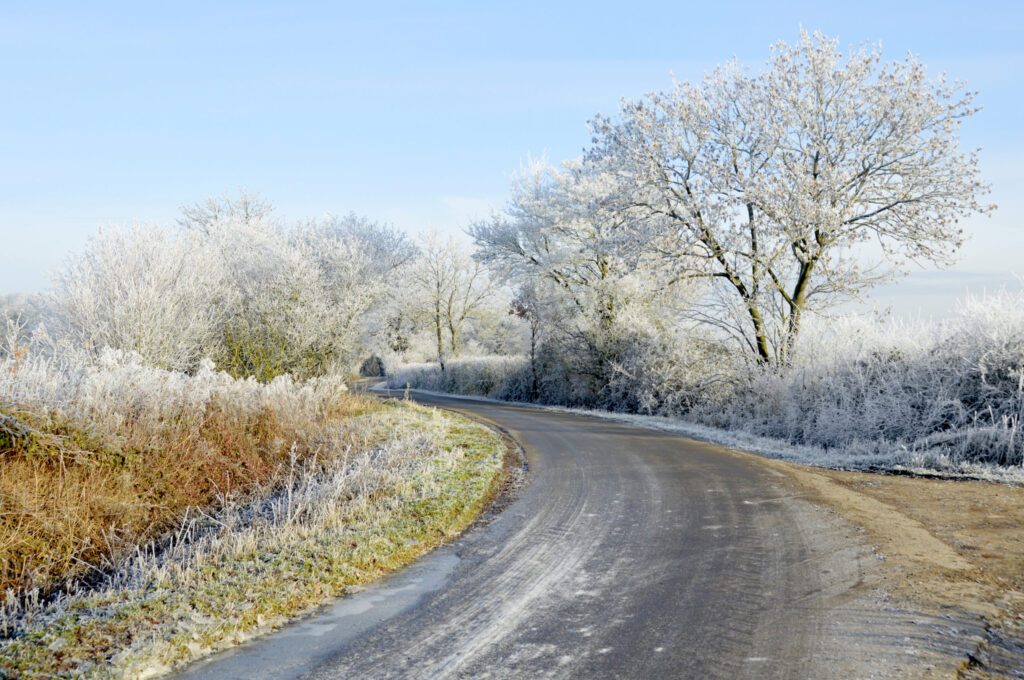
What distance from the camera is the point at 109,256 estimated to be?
17.6 m

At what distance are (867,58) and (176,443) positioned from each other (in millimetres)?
19302

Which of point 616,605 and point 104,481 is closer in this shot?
point 616,605

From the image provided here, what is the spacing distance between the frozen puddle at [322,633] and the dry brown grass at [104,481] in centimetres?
306

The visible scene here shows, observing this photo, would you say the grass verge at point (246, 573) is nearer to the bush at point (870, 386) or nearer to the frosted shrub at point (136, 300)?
the bush at point (870, 386)

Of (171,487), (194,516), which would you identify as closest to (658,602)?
(194,516)

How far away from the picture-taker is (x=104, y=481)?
320 inches

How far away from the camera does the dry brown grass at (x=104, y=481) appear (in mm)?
6980

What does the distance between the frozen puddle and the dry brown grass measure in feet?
10.0

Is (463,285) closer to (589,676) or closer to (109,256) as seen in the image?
(109,256)

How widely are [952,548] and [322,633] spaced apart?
575cm

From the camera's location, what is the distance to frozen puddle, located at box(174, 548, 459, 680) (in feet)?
13.7

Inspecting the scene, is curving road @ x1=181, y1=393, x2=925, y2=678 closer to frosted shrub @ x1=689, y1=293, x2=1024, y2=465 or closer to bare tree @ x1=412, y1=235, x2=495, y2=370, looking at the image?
frosted shrub @ x1=689, y1=293, x2=1024, y2=465

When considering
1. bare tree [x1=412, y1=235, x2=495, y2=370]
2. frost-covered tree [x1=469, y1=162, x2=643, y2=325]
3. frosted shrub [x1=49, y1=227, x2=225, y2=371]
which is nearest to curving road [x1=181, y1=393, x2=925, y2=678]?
frosted shrub [x1=49, y1=227, x2=225, y2=371]

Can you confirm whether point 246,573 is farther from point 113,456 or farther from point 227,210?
point 227,210
